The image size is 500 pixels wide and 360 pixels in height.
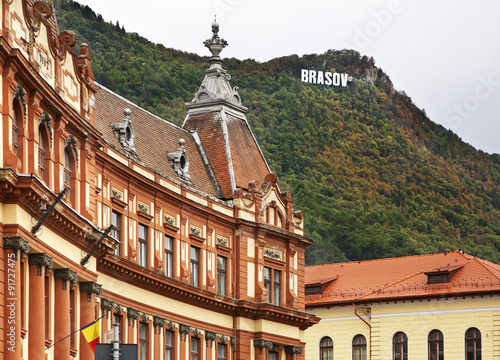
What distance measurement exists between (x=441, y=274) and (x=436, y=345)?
4881 millimetres

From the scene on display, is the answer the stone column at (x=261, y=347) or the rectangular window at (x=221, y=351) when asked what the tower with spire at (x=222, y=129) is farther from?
the rectangular window at (x=221, y=351)

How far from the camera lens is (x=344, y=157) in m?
152

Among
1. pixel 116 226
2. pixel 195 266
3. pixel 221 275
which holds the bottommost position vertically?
pixel 221 275

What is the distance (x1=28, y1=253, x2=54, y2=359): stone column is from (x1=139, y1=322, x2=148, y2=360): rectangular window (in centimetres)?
1568

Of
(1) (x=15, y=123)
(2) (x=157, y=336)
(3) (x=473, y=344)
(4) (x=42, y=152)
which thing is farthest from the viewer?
(3) (x=473, y=344)

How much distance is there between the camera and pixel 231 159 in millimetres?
70000

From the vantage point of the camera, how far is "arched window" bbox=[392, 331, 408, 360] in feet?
288

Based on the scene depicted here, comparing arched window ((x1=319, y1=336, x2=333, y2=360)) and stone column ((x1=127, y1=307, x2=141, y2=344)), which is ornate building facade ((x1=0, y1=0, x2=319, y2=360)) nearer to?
stone column ((x1=127, y1=307, x2=141, y2=344))

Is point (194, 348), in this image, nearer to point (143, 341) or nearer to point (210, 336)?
point (210, 336)

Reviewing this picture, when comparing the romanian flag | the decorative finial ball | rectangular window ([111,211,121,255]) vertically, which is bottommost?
the romanian flag

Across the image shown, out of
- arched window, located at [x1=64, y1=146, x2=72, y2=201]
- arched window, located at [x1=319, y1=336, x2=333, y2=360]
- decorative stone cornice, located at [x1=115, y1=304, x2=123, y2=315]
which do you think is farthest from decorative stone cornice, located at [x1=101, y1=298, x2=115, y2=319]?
arched window, located at [x1=319, y1=336, x2=333, y2=360]

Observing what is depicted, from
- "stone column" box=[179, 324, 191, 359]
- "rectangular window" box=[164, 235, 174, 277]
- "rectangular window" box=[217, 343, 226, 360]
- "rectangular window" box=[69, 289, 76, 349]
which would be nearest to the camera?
"rectangular window" box=[69, 289, 76, 349]

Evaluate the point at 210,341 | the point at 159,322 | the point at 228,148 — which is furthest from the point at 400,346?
the point at 159,322

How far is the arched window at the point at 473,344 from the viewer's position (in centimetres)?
8550
